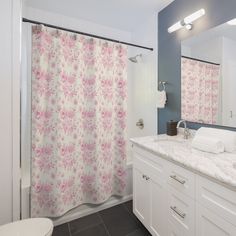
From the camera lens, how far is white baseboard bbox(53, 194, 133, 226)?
5.55 ft

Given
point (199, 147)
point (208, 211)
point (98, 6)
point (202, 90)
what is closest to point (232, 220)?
point (208, 211)

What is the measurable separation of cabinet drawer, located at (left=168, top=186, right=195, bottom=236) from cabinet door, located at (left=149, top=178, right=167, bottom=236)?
0.07 m

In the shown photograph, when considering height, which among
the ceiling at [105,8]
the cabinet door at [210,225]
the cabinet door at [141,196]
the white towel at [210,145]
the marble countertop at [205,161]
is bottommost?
the cabinet door at [141,196]

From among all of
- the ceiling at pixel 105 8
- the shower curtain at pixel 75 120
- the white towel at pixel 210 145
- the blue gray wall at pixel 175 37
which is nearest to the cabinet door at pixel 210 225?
the white towel at pixel 210 145

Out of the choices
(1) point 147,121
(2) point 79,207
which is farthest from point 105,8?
(2) point 79,207

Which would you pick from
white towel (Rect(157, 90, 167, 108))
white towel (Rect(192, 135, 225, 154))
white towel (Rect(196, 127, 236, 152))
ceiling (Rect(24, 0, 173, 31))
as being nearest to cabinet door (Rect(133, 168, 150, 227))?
white towel (Rect(192, 135, 225, 154))

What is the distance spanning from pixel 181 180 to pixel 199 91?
984 mm

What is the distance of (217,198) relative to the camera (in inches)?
32.6

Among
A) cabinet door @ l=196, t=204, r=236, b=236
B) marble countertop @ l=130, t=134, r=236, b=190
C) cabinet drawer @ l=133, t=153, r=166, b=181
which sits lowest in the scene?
cabinet door @ l=196, t=204, r=236, b=236

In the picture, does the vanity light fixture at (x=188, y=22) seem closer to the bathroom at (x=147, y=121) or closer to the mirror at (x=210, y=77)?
the bathroom at (x=147, y=121)

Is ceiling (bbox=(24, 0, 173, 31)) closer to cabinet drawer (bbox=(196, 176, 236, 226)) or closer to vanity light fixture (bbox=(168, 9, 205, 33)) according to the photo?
vanity light fixture (bbox=(168, 9, 205, 33))

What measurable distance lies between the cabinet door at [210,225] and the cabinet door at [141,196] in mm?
513

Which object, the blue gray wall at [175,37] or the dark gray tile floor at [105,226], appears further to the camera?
the dark gray tile floor at [105,226]

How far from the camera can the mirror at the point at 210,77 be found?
137 cm
